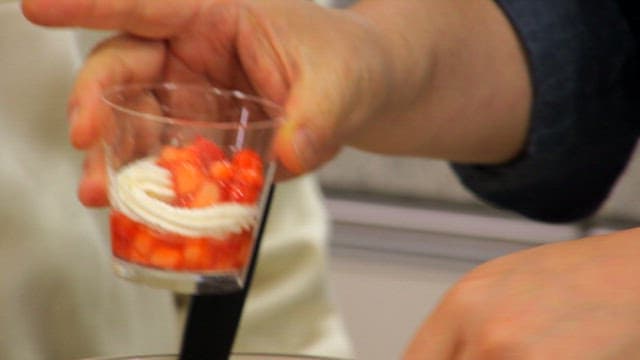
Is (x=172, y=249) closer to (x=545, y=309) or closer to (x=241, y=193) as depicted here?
(x=241, y=193)

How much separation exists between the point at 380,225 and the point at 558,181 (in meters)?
0.68

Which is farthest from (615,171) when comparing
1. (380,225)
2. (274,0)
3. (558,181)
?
(380,225)

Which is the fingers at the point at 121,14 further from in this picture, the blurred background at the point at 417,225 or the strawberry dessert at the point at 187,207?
the blurred background at the point at 417,225

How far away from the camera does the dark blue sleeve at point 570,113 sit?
98cm

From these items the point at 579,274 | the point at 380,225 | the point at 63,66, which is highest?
the point at 579,274

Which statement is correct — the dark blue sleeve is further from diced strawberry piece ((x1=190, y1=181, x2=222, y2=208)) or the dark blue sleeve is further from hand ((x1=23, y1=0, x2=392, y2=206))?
diced strawberry piece ((x1=190, y1=181, x2=222, y2=208))

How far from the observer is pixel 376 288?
177cm

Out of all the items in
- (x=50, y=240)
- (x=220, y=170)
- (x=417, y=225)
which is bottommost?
(x=417, y=225)

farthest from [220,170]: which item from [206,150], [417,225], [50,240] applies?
[417,225]

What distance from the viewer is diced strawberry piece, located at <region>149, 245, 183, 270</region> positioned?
67cm

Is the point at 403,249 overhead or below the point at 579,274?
below

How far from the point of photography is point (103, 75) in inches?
27.3

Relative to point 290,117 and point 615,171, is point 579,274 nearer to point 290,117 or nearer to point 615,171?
point 290,117

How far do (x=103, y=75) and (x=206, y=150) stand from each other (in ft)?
0.24
